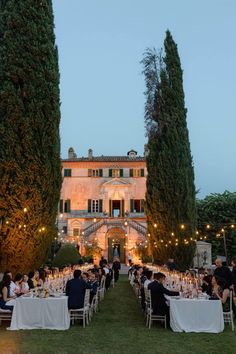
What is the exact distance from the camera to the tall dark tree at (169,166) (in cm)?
2461

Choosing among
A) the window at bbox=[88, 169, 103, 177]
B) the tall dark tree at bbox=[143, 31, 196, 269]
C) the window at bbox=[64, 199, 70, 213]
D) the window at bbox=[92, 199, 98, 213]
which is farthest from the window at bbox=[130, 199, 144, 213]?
the tall dark tree at bbox=[143, 31, 196, 269]

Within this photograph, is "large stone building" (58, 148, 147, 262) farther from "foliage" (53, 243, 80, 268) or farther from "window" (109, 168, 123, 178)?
"foliage" (53, 243, 80, 268)

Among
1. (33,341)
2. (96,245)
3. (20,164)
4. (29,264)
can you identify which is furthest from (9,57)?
(96,245)

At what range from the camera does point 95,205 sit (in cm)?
4669

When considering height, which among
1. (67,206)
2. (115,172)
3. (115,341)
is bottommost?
(115,341)

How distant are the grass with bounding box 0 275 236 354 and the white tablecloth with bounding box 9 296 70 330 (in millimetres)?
280

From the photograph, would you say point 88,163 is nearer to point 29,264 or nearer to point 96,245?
point 96,245

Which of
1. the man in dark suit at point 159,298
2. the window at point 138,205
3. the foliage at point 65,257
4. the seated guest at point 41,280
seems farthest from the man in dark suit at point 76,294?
the window at point 138,205

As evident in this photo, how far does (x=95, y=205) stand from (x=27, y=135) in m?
30.6

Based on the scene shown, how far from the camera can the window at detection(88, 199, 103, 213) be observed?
153ft

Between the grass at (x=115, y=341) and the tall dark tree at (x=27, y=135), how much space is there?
673cm

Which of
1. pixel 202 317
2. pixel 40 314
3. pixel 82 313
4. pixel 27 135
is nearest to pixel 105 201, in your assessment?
pixel 27 135

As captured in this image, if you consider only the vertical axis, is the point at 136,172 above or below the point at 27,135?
above

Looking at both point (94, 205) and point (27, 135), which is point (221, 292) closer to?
point (27, 135)
